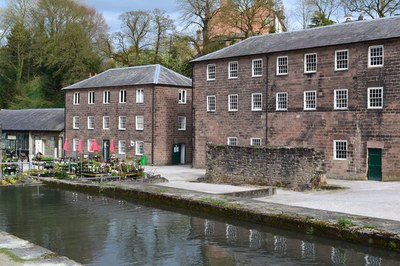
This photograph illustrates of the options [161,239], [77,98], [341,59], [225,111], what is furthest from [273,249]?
[77,98]

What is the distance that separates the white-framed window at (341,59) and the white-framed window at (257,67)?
5112 mm

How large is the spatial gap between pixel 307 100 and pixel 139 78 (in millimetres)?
15345

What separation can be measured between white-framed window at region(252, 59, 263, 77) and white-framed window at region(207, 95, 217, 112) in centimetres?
358

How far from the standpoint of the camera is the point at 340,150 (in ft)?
90.0

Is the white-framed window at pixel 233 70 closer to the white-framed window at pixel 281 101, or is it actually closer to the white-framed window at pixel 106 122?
the white-framed window at pixel 281 101

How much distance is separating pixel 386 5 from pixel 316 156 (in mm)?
24027

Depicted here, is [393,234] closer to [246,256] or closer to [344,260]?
[344,260]

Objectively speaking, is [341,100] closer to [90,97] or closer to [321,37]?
[321,37]

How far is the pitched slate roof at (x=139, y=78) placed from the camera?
127 ft

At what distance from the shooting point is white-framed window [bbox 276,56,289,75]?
98.2ft

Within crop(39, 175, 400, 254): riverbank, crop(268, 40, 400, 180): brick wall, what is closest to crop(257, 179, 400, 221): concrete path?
crop(39, 175, 400, 254): riverbank

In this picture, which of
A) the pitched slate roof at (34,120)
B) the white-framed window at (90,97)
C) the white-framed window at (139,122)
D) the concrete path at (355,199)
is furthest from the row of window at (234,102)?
the pitched slate roof at (34,120)

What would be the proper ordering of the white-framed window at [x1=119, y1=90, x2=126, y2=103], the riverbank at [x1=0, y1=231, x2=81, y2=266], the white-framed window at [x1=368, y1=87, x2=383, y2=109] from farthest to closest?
the white-framed window at [x1=119, y1=90, x2=126, y2=103] → the white-framed window at [x1=368, y1=87, x2=383, y2=109] → the riverbank at [x1=0, y1=231, x2=81, y2=266]

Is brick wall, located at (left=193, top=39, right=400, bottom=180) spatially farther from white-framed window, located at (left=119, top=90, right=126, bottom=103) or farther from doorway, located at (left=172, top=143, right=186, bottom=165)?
white-framed window, located at (left=119, top=90, right=126, bottom=103)
